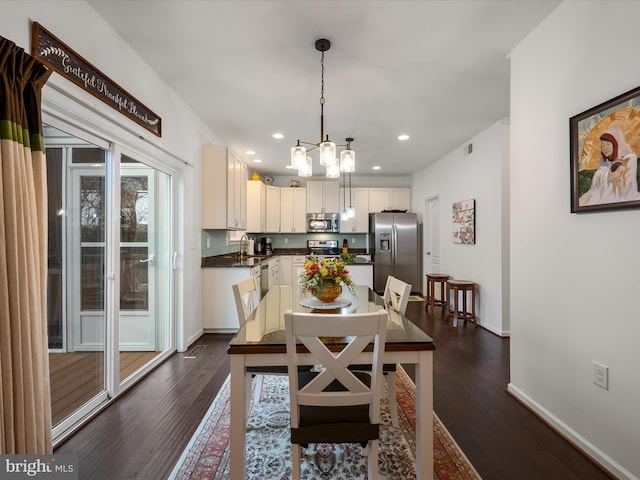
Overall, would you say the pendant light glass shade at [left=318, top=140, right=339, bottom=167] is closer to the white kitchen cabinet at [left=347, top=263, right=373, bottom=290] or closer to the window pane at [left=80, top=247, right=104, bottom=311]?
the window pane at [left=80, top=247, right=104, bottom=311]

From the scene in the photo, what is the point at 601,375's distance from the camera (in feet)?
5.52

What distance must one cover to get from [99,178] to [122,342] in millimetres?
1526

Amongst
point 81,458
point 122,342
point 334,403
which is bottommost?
point 81,458

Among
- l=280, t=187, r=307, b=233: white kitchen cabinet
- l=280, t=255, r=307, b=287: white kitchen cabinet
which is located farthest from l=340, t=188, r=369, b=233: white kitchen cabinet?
l=280, t=255, r=307, b=287: white kitchen cabinet

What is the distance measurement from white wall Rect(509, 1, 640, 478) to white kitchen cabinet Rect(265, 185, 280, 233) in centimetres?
504

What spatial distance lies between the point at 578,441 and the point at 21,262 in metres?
2.97

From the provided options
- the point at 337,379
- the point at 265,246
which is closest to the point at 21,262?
the point at 337,379

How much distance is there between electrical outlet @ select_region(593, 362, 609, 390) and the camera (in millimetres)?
1655

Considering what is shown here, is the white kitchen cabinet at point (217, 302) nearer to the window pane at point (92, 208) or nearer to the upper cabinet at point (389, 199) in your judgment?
the window pane at point (92, 208)

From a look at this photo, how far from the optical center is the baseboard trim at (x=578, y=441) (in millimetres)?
1580

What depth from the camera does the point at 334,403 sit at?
1335 millimetres

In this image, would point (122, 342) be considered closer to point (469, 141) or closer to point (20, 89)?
point (20, 89)

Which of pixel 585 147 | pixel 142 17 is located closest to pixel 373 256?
pixel 585 147

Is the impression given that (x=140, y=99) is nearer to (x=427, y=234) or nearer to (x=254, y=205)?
(x=254, y=205)
